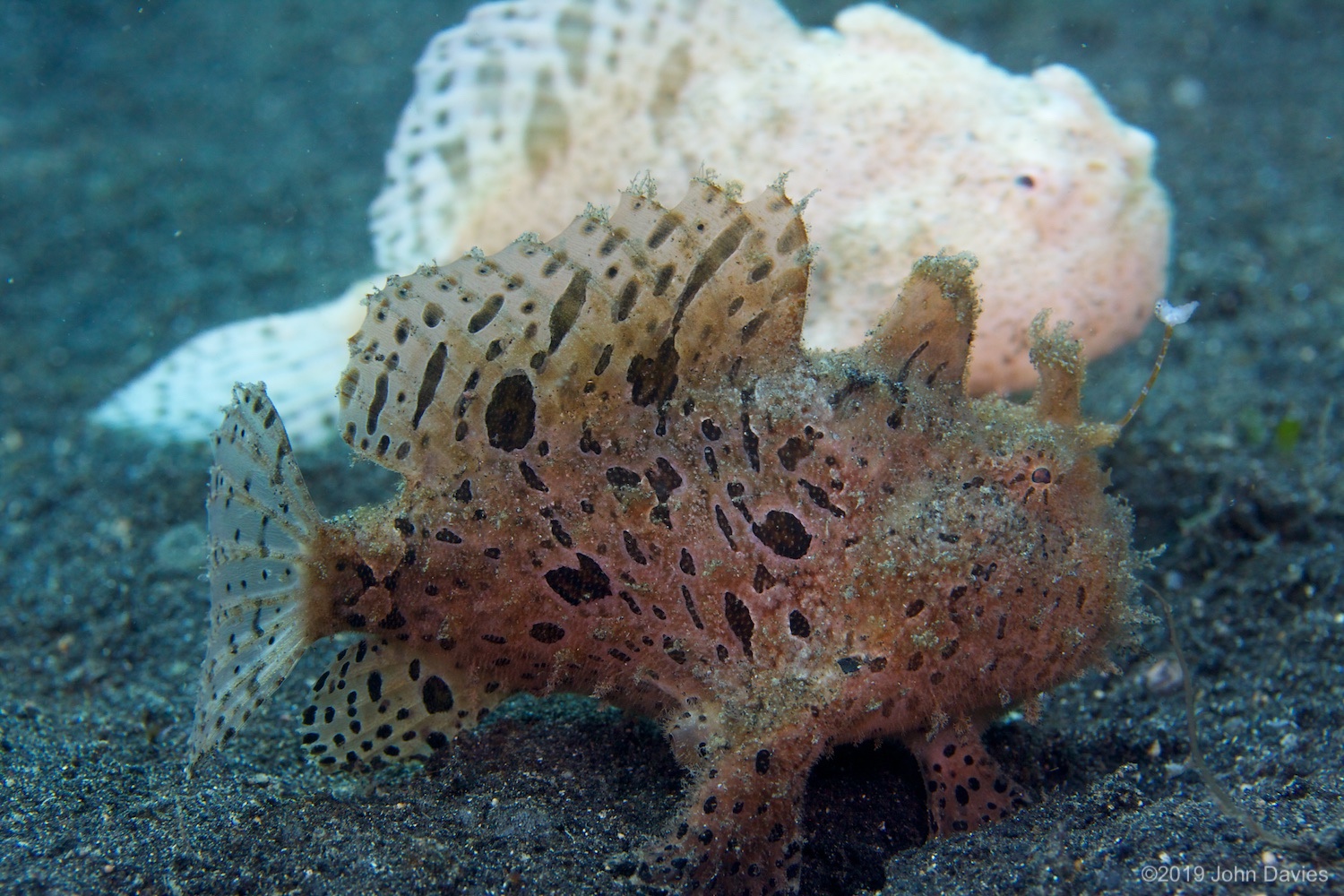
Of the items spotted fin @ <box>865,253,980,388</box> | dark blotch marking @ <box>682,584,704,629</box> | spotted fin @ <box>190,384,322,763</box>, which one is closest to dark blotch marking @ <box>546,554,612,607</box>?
dark blotch marking @ <box>682,584,704,629</box>

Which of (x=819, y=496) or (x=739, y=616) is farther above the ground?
(x=819, y=496)

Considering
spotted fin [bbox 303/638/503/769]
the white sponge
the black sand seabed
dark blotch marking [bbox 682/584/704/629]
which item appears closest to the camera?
the black sand seabed

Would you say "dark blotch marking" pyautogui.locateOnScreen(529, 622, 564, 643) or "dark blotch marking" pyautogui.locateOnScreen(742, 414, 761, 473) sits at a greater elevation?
"dark blotch marking" pyautogui.locateOnScreen(742, 414, 761, 473)

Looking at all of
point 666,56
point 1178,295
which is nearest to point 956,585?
point 666,56

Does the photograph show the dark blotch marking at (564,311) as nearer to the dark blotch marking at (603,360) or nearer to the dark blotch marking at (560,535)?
the dark blotch marking at (603,360)

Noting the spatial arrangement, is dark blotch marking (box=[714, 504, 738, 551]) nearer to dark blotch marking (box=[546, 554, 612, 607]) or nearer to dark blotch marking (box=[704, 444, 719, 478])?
dark blotch marking (box=[704, 444, 719, 478])

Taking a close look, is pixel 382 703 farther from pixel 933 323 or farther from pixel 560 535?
pixel 933 323

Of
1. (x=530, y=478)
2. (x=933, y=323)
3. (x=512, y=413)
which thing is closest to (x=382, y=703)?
(x=530, y=478)
